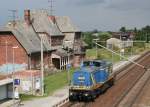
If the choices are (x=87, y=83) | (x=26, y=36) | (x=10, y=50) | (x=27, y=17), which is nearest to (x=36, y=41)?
(x=26, y=36)

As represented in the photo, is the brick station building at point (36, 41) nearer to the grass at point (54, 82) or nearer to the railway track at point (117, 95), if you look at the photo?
the grass at point (54, 82)

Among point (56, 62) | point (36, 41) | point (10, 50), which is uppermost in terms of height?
point (36, 41)

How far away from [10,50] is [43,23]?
11.3 metres

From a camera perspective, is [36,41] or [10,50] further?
[36,41]

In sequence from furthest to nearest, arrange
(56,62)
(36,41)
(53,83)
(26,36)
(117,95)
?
(56,62)
(36,41)
(26,36)
(53,83)
(117,95)

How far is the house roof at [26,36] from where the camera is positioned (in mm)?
55884

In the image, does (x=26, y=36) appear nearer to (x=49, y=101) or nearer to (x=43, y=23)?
(x=43, y=23)

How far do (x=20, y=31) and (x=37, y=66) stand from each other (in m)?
6.05

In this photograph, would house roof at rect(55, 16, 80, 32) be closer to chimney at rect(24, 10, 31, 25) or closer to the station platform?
chimney at rect(24, 10, 31, 25)

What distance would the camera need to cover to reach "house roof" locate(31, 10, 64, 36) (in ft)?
212

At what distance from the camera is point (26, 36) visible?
5828 cm

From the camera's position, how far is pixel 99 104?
3506cm

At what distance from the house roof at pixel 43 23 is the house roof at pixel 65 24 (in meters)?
2.60

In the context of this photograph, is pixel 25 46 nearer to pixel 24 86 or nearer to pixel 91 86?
pixel 24 86
